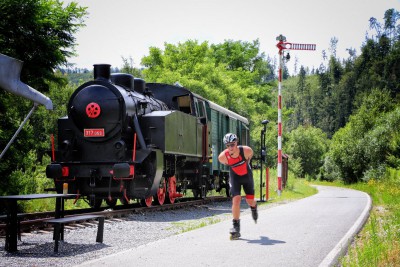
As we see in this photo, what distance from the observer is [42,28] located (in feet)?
46.9

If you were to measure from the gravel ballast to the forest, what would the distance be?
12.4 ft

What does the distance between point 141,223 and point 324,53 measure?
161228 mm

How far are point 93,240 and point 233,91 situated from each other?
36453 mm

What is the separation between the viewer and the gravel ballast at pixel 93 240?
290 inches

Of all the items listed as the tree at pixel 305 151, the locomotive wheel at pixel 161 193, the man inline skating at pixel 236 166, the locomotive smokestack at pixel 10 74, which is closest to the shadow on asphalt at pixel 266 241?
the man inline skating at pixel 236 166

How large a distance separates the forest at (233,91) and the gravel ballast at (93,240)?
377 cm

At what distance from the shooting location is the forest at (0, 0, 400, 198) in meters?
14.1

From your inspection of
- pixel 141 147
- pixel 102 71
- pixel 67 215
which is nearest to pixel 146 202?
pixel 141 147

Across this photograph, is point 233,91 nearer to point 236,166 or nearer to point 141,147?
point 141,147

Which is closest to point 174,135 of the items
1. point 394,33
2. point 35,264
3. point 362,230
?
point 362,230

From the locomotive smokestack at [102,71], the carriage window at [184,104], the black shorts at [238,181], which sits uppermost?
the locomotive smokestack at [102,71]

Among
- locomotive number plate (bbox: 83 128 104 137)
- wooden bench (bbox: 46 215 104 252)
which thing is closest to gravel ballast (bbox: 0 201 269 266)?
wooden bench (bbox: 46 215 104 252)

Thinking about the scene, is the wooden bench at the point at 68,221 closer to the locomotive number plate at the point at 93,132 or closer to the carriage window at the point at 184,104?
the locomotive number plate at the point at 93,132

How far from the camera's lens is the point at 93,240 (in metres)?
9.23
